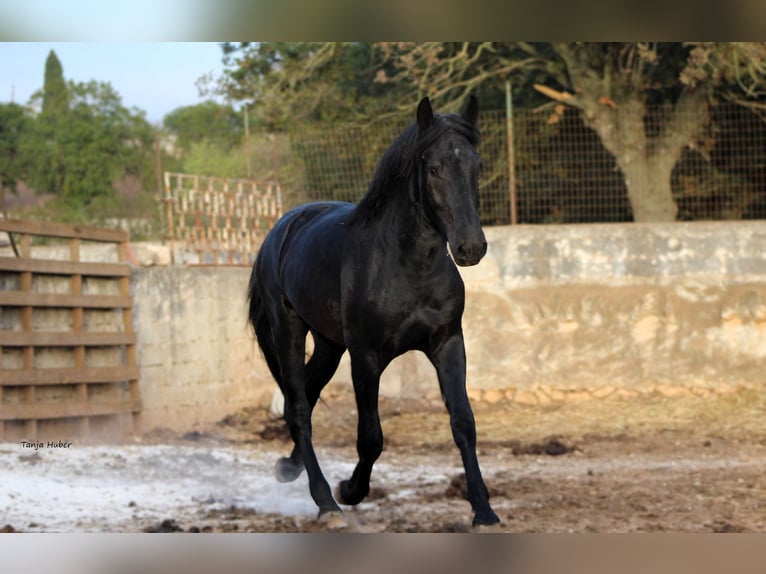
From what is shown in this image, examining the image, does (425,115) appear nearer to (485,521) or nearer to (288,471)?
(485,521)

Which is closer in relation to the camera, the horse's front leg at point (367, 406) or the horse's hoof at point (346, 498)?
the horse's front leg at point (367, 406)

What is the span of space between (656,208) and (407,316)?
29.1 feet

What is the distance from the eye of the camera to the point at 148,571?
13.1ft

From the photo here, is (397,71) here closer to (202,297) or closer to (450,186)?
(202,297)

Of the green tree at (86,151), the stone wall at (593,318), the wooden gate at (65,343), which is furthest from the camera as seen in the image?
the green tree at (86,151)

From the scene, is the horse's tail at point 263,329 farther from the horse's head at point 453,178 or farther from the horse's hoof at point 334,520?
the horse's head at point 453,178

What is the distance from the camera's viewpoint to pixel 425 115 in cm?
467

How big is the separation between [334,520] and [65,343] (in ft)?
14.3

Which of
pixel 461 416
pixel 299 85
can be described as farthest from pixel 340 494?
pixel 299 85

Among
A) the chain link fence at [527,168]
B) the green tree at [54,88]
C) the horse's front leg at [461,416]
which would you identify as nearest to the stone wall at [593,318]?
the chain link fence at [527,168]

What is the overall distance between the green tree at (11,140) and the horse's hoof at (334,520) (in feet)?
69.7

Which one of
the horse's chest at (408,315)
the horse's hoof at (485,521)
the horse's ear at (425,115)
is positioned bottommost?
the horse's hoof at (485,521)

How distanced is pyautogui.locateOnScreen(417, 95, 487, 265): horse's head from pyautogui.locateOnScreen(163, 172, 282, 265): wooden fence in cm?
620

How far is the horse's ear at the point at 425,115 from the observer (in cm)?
465
